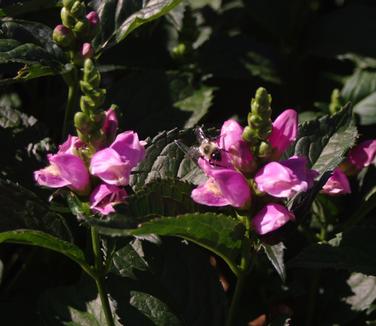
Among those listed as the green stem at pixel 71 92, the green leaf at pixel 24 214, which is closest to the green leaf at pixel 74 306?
the green leaf at pixel 24 214

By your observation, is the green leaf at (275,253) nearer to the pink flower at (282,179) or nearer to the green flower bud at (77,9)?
the pink flower at (282,179)

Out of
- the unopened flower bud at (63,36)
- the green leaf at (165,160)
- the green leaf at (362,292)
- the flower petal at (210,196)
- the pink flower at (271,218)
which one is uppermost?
the unopened flower bud at (63,36)

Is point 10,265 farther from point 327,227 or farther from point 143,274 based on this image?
point 327,227

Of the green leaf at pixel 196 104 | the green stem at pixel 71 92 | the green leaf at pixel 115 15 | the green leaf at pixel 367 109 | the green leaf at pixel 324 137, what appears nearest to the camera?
Answer: the green leaf at pixel 324 137

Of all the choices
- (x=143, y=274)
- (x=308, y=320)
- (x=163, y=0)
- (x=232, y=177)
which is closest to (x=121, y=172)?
(x=232, y=177)

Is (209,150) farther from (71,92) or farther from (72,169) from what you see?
(71,92)

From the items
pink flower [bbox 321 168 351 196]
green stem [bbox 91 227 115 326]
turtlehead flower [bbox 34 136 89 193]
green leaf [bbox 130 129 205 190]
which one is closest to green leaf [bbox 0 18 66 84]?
green leaf [bbox 130 129 205 190]

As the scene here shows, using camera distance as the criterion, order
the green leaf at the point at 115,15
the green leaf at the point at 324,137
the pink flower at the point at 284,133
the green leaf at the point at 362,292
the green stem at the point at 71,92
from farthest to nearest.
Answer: the green leaf at the point at 362,292
the green leaf at the point at 115,15
the green stem at the point at 71,92
the green leaf at the point at 324,137
the pink flower at the point at 284,133
